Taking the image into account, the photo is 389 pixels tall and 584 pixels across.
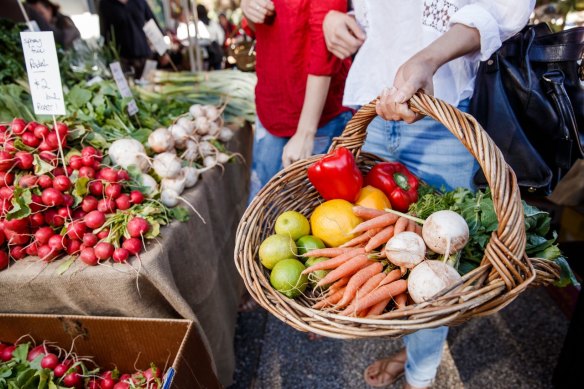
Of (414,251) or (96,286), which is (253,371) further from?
(414,251)

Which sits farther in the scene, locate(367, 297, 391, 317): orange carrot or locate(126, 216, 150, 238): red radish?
locate(126, 216, 150, 238): red radish

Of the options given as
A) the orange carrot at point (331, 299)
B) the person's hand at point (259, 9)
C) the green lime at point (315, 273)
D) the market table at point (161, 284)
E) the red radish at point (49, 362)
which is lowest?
the red radish at point (49, 362)

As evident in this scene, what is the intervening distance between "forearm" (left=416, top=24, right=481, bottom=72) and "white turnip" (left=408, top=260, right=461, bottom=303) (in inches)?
19.8

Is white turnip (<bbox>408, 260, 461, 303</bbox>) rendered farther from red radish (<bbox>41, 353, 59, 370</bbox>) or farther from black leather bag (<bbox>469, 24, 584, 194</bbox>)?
red radish (<bbox>41, 353, 59, 370</bbox>)

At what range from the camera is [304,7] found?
58.3 inches

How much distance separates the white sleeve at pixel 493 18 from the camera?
3.20ft

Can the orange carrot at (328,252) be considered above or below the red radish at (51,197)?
below

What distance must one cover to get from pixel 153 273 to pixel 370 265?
663 mm

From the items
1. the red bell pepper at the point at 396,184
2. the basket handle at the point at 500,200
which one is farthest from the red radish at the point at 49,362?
the basket handle at the point at 500,200

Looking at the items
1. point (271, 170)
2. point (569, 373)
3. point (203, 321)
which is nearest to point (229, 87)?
point (271, 170)

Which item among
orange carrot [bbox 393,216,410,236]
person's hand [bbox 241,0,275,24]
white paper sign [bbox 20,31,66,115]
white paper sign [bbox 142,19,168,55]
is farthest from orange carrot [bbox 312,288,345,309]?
white paper sign [bbox 142,19,168,55]

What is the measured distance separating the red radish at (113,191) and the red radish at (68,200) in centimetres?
11

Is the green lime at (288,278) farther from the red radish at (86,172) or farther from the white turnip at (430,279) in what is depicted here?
the red radish at (86,172)

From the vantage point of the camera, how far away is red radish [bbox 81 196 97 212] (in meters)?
1.26
